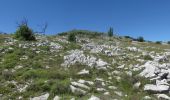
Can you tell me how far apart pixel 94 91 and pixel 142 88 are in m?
2.76

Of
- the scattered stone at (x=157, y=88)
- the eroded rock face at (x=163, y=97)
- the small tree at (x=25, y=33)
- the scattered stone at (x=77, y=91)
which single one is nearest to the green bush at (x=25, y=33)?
the small tree at (x=25, y=33)

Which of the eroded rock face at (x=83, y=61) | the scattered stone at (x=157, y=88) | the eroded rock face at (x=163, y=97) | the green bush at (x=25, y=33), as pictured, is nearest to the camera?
the eroded rock face at (x=163, y=97)

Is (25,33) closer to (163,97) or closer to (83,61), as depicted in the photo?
(83,61)

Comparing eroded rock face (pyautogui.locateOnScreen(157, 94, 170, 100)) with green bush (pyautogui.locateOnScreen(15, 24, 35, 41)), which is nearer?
eroded rock face (pyautogui.locateOnScreen(157, 94, 170, 100))

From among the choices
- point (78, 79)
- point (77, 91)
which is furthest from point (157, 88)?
point (78, 79)

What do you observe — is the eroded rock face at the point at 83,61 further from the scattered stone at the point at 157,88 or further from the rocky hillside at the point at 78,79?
the scattered stone at the point at 157,88

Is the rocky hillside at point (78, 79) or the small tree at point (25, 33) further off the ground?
the small tree at point (25, 33)

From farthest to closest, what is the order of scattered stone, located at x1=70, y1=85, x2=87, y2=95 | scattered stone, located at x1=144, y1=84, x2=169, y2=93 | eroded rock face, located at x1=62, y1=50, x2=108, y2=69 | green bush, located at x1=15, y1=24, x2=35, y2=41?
green bush, located at x1=15, y1=24, x2=35, y2=41, eroded rock face, located at x1=62, y1=50, x2=108, y2=69, scattered stone, located at x1=144, y1=84, x2=169, y2=93, scattered stone, located at x1=70, y1=85, x2=87, y2=95

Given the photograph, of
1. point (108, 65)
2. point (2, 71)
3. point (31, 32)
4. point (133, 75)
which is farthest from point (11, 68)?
point (31, 32)

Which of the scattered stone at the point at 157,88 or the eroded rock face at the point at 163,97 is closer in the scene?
the eroded rock face at the point at 163,97

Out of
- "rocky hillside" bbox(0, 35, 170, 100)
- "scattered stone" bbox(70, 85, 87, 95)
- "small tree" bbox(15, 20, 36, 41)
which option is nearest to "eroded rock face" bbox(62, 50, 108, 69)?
"rocky hillside" bbox(0, 35, 170, 100)

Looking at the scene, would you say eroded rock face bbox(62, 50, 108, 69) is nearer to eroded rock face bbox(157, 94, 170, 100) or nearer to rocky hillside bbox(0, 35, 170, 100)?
rocky hillside bbox(0, 35, 170, 100)

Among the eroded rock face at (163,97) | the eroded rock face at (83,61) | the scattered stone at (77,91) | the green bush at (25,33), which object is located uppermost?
the green bush at (25,33)

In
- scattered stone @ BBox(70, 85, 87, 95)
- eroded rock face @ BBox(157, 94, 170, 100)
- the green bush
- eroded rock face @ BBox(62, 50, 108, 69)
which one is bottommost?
eroded rock face @ BBox(157, 94, 170, 100)
